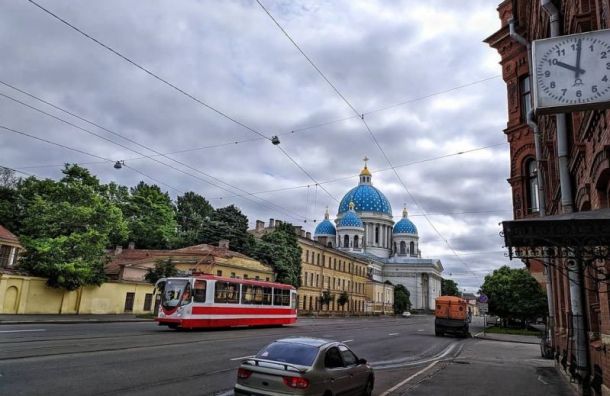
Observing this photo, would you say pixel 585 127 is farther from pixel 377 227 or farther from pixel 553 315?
pixel 377 227

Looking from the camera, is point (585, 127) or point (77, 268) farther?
point (77, 268)

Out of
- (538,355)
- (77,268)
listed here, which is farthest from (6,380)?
(77,268)

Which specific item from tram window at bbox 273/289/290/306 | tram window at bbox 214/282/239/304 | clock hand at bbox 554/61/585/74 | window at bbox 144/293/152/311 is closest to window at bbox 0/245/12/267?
window at bbox 144/293/152/311

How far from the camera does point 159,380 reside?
404 inches

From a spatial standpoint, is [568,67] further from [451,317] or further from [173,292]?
[451,317]

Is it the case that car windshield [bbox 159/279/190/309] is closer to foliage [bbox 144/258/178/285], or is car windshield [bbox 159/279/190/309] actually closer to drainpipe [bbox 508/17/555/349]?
foliage [bbox 144/258/178/285]

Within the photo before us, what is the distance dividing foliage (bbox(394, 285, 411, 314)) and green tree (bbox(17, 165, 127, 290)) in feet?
258

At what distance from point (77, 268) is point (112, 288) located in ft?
18.1

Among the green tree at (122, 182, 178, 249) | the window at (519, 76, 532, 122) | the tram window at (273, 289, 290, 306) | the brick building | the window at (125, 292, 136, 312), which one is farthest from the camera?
the green tree at (122, 182, 178, 249)

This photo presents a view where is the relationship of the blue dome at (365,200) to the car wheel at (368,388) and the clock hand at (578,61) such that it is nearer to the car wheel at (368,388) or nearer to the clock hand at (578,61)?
the car wheel at (368,388)

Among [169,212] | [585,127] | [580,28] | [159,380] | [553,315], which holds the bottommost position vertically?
[159,380]

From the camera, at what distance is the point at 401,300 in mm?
107562

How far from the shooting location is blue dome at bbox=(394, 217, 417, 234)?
122 meters

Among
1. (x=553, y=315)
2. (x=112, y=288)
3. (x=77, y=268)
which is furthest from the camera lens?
(x=112, y=288)
